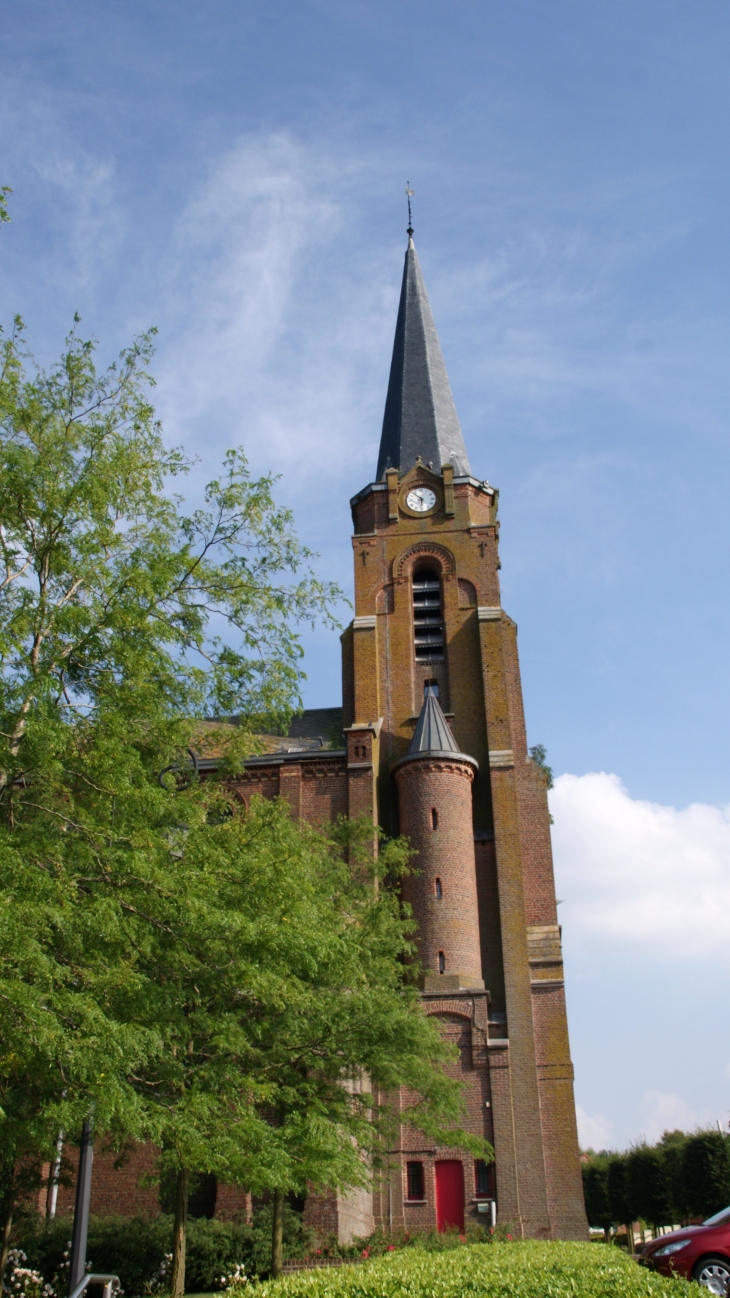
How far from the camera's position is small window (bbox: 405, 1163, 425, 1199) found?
25828 millimetres

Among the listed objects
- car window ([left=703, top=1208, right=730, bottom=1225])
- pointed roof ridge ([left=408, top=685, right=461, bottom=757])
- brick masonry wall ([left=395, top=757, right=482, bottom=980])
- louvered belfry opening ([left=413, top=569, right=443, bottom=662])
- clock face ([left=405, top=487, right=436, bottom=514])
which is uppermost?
clock face ([left=405, top=487, right=436, bottom=514])

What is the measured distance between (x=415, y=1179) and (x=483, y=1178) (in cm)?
169

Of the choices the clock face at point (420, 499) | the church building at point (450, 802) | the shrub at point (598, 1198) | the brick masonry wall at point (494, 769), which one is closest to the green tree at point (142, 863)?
the church building at point (450, 802)

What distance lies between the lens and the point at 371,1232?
80.1 ft

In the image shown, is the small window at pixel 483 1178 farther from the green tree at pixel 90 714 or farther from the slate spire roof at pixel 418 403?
the slate spire roof at pixel 418 403

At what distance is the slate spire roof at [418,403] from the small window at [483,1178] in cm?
2401

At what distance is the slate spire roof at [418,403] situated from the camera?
1617 inches

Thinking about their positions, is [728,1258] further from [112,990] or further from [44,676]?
[44,676]

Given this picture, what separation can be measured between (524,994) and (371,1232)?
7.31 meters

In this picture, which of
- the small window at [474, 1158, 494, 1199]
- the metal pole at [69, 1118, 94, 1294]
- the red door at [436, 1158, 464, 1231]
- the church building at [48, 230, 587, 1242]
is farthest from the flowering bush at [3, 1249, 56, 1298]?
the small window at [474, 1158, 494, 1199]

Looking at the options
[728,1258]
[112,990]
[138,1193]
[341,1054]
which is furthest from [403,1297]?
[138,1193]

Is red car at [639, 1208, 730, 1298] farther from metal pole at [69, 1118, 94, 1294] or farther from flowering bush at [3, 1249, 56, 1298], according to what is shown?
flowering bush at [3, 1249, 56, 1298]

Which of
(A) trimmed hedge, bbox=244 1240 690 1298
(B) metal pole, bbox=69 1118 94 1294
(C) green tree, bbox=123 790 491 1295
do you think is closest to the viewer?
(A) trimmed hedge, bbox=244 1240 690 1298

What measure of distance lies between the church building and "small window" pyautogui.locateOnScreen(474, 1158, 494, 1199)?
2cm
